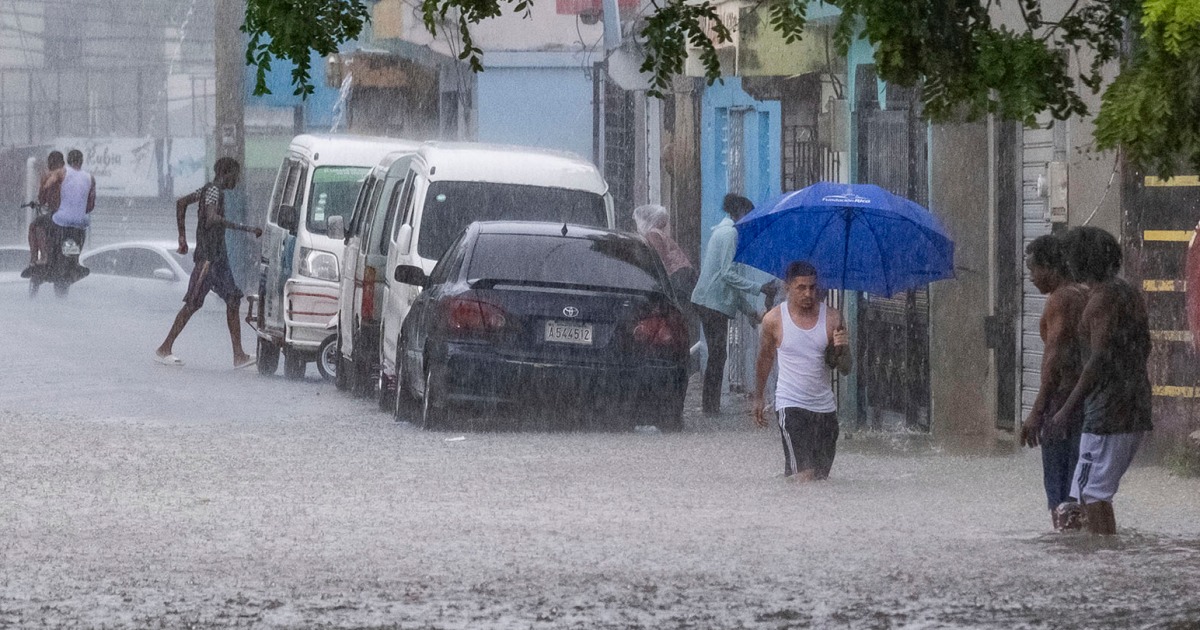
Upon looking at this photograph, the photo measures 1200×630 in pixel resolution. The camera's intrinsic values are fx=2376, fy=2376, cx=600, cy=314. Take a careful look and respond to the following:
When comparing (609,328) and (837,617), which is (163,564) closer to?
(837,617)

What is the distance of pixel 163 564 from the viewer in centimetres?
930

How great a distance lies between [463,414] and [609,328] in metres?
1.53

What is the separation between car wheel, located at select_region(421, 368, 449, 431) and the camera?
15.5 meters

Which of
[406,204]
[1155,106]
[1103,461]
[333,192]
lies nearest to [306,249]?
[333,192]

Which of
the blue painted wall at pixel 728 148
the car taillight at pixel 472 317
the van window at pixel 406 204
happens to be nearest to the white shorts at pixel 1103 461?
the car taillight at pixel 472 317

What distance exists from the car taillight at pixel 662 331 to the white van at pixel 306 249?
160 inches

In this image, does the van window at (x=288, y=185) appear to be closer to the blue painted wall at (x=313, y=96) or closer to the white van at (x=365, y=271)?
the white van at (x=365, y=271)

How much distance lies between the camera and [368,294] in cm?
1839

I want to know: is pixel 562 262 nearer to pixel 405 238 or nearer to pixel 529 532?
pixel 405 238

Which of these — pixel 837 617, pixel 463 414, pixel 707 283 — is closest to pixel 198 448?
pixel 463 414

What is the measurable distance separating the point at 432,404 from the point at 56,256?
524 inches

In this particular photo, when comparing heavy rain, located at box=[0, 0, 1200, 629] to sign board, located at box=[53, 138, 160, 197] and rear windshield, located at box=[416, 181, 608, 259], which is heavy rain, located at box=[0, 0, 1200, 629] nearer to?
rear windshield, located at box=[416, 181, 608, 259]

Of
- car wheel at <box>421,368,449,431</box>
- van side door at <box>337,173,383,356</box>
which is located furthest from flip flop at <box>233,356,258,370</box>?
car wheel at <box>421,368,449,431</box>

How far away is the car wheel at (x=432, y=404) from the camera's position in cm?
1547
